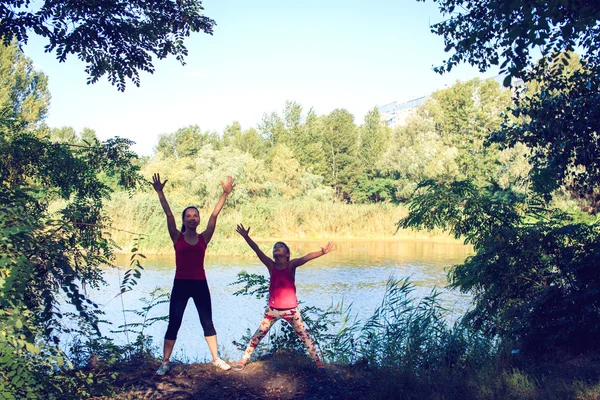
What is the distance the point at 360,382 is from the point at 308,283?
11.4 meters

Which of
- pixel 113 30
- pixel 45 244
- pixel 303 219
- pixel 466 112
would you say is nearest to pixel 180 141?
pixel 466 112

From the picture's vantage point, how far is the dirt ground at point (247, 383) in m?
5.74

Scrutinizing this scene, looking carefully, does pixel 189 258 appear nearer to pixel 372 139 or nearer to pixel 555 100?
pixel 555 100

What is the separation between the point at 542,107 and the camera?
25.7 feet

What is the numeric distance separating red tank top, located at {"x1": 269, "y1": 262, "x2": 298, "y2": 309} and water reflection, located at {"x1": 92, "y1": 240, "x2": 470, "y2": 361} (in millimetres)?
2290

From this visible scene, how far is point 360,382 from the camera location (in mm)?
6383

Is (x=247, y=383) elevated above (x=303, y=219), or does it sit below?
below

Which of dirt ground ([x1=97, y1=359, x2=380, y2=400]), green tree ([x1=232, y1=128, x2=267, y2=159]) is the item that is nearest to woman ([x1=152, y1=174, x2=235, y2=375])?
dirt ground ([x1=97, y1=359, x2=380, y2=400])

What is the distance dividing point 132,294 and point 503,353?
11.5 metres

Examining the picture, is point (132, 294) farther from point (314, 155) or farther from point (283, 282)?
point (314, 155)

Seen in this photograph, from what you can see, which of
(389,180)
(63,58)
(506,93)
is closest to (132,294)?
(63,58)

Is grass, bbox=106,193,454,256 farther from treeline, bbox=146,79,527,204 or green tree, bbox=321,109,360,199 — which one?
green tree, bbox=321,109,360,199

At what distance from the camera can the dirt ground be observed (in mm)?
5742

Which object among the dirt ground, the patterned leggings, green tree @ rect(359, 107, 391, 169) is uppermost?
green tree @ rect(359, 107, 391, 169)
